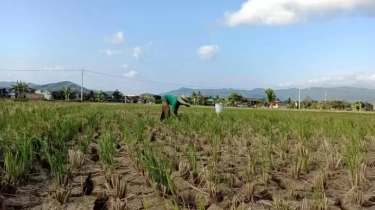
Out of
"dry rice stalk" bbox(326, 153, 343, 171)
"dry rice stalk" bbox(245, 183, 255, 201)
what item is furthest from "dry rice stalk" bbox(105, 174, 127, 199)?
"dry rice stalk" bbox(326, 153, 343, 171)

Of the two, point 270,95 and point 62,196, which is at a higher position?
point 270,95

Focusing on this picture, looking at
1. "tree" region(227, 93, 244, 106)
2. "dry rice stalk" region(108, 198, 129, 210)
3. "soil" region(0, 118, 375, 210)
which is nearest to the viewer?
"dry rice stalk" region(108, 198, 129, 210)

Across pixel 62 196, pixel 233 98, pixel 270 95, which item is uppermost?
pixel 270 95

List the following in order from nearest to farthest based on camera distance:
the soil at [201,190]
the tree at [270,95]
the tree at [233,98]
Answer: the soil at [201,190], the tree at [270,95], the tree at [233,98]

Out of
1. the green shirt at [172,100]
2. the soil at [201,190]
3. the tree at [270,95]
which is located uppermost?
the tree at [270,95]

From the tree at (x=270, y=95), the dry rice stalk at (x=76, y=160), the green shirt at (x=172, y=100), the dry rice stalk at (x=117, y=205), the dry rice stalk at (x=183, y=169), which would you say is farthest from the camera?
the tree at (x=270, y=95)

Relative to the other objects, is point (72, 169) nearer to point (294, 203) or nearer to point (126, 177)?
point (126, 177)

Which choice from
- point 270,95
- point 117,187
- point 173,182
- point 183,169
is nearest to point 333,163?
point 183,169

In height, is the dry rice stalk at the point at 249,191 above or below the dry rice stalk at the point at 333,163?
below

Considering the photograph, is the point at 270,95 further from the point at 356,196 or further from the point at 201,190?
the point at 201,190

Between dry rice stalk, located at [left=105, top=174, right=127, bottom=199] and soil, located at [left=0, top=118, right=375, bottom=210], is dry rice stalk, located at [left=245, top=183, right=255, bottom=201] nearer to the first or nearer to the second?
soil, located at [left=0, top=118, right=375, bottom=210]

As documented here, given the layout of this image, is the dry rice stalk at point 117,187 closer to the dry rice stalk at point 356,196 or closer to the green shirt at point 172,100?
the dry rice stalk at point 356,196

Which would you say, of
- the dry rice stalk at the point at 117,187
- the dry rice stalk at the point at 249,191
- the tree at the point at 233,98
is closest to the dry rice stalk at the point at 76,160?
the dry rice stalk at the point at 117,187

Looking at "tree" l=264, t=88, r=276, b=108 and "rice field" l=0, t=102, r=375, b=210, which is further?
"tree" l=264, t=88, r=276, b=108
